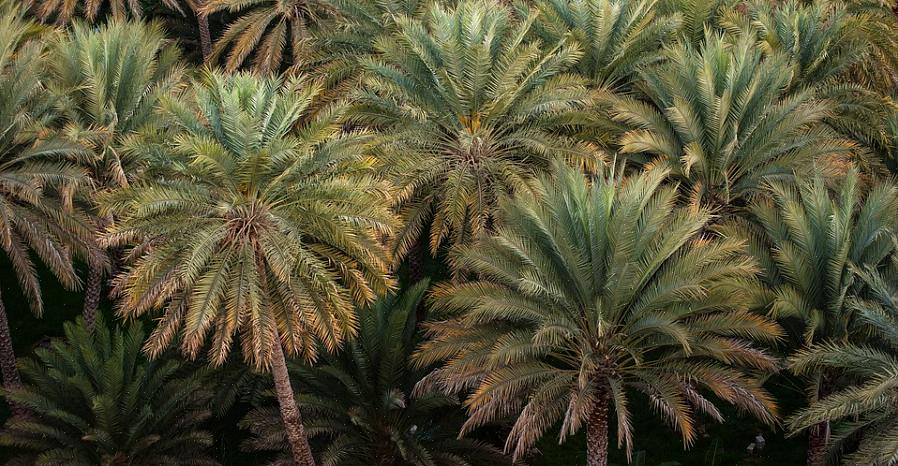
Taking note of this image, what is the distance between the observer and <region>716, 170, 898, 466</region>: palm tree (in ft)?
45.4

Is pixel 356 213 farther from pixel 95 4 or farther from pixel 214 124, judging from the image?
pixel 95 4

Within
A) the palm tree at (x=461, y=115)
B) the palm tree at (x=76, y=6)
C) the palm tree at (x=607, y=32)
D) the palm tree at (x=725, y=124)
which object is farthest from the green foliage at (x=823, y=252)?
the palm tree at (x=76, y=6)

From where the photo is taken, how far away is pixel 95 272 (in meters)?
18.5

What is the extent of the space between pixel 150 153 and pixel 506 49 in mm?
6893

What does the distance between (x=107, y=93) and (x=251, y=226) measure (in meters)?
6.02

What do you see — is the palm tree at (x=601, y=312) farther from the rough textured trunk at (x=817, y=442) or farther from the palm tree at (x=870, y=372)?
the rough textured trunk at (x=817, y=442)

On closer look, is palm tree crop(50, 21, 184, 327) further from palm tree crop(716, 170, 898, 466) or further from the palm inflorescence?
palm tree crop(716, 170, 898, 466)

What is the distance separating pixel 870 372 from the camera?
13242 millimetres

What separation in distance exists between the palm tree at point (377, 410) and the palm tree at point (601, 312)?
7.13 feet

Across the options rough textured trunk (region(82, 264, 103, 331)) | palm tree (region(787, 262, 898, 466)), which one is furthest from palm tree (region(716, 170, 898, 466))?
rough textured trunk (region(82, 264, 103, 331))

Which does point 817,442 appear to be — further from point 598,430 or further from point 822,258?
point 598,430

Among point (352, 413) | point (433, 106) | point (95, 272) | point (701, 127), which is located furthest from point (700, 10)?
point (95, 272)

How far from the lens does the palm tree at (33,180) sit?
1560cm

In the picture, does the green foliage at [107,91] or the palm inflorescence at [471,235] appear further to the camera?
the green foliage at [107,91]
